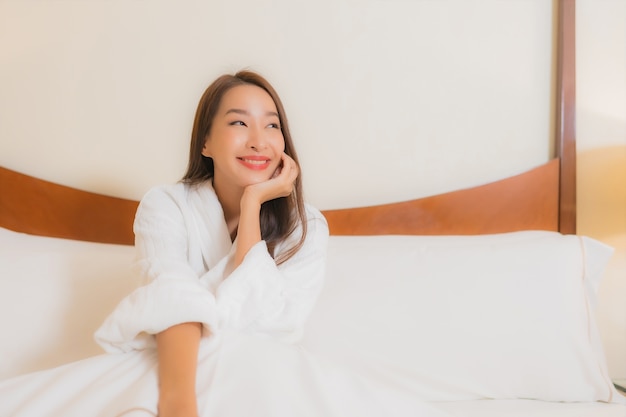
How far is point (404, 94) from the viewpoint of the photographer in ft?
5.60

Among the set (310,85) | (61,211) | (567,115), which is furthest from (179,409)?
(567,115)

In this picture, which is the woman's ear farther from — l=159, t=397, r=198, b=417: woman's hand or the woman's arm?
l=159, t=397, r=198, b=417: woman's hand

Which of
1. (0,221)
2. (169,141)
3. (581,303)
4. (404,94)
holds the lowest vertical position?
(581,303)

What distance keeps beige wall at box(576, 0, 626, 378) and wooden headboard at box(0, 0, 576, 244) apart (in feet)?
0.22

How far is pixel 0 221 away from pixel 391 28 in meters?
1.20

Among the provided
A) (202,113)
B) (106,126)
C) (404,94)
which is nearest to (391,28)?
(404,94)

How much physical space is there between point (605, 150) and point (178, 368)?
1.51 m

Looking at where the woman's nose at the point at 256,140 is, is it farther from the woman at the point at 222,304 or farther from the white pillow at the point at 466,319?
the white pillow at the point at 466,319

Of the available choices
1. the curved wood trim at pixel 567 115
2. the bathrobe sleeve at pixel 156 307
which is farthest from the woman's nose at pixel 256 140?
the curved wood trim at pixel 567 115

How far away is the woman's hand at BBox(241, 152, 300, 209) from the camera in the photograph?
1.22m

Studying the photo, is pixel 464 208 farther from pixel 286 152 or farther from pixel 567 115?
pixel 286 152

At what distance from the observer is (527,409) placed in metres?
1.19

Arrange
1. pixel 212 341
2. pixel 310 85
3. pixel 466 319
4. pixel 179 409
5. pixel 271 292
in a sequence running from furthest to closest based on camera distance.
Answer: pixel 310 85 < pixel 466 319 < pixel 271 292 < pixel 212 341 < pixel 179 409

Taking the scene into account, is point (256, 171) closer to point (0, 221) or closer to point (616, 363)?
point (0, 221)
